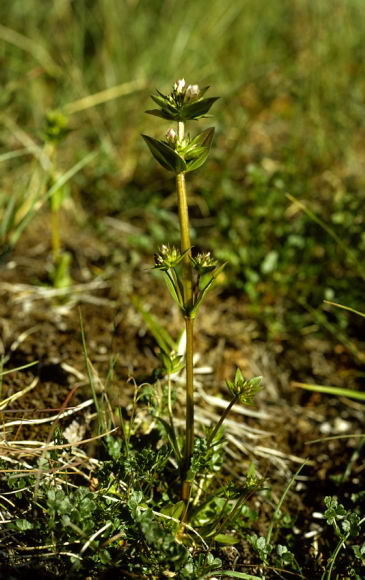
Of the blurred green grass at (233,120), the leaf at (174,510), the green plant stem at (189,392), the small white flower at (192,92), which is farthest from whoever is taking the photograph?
the blurred green grass at (233,120)

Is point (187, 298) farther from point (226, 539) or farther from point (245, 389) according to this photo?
point (226, 539)

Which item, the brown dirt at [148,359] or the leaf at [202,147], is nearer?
the leaf at [202,147]

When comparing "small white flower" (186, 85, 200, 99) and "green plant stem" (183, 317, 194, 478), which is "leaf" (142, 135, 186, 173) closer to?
"small white flower" (186, 85, 200, 99)

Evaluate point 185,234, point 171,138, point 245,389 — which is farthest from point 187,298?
point 171,138

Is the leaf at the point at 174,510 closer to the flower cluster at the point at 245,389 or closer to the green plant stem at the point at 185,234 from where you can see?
the flower cluster at the point at 245,389

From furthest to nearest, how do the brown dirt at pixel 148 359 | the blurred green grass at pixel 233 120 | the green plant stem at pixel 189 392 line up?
the blurred green grass at pixel 233 120 → the brown dirt at pixel 148 359 → the green plant stem at pixel 189 392

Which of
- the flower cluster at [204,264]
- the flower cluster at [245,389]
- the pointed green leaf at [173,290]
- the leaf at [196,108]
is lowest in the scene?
the flower cluster at [245,389]

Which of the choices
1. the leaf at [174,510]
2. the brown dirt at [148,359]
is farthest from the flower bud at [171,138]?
the leaf at [174,510]

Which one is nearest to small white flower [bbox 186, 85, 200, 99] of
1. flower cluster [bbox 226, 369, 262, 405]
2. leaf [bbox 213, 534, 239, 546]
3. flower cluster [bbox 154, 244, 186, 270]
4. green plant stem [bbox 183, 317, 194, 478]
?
flower cluster [bbox 154, 244, 186, 270]
